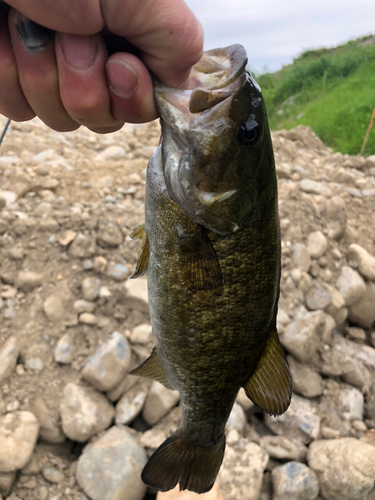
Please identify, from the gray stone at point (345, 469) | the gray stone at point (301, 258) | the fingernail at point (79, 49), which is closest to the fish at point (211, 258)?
the fingernail at point (79, 49)

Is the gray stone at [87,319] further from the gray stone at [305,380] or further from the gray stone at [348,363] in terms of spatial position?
the gray stone at [348,363]

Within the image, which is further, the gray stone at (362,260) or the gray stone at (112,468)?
the gray stone at (362,260)

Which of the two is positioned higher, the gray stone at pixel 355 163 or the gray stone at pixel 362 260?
the gray stone at pixel 355 163

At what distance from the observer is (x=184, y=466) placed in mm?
1810

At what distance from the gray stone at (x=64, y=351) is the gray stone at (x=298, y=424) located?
63.5 inches

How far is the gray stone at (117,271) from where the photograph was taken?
10.7ft

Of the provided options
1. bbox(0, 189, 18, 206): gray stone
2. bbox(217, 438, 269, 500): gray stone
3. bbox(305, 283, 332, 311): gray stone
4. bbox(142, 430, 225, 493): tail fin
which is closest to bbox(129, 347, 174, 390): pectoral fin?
bbox(142, 430, 225, 493): tail fin

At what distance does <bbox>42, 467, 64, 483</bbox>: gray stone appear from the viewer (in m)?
2.54

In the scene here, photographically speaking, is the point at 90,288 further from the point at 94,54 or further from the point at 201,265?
the point at 94,54

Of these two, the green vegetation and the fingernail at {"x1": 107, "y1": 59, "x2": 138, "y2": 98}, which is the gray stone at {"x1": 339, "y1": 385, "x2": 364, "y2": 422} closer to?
the fingernail at {"x1": 107, "y1": 59, "x2": 138, "y2": 98}

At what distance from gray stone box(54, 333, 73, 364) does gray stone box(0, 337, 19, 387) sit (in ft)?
0.91

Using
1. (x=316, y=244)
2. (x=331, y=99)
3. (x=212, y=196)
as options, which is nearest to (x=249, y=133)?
(x=212, y=196)

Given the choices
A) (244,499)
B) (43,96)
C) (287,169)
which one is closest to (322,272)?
(287,169)

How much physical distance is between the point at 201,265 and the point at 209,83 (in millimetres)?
620
